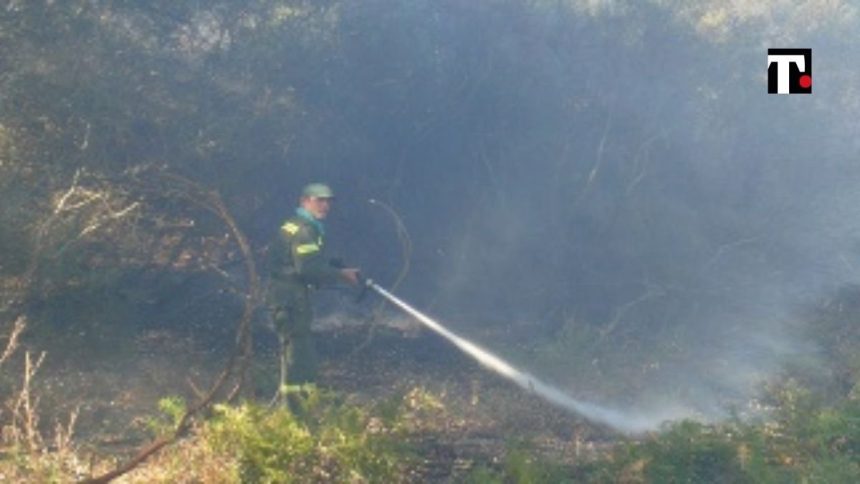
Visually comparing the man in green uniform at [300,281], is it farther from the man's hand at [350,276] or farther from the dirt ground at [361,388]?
the dirt ground at [361,388]

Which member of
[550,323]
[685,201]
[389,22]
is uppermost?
[389,22]

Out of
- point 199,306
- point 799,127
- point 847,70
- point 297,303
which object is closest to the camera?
point 297,303

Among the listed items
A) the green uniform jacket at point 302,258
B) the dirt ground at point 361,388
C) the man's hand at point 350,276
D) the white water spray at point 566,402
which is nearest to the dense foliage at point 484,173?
the dirt ground at point 361,388

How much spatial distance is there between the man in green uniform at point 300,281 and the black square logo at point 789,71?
10.2 meters

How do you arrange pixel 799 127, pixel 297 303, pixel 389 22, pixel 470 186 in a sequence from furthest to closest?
pixel 799 127
pixel 470 186
pixel 389 22
pixel 297 303

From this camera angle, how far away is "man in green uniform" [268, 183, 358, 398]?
262 inches

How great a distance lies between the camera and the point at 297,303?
6758 mm

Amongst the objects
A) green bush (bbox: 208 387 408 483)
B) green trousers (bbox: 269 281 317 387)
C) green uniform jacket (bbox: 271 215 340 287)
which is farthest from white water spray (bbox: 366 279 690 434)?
green bush (bbox: 208 387 408 483)

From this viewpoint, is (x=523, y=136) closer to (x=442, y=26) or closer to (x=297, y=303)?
(x=442, y=26)

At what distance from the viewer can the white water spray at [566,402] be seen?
809 cm

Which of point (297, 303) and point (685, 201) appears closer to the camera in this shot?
point (297, 303)

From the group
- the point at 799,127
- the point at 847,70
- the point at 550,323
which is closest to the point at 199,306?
the point at 550,323

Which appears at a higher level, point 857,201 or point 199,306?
point 857,201

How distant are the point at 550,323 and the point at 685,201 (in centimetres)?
328
